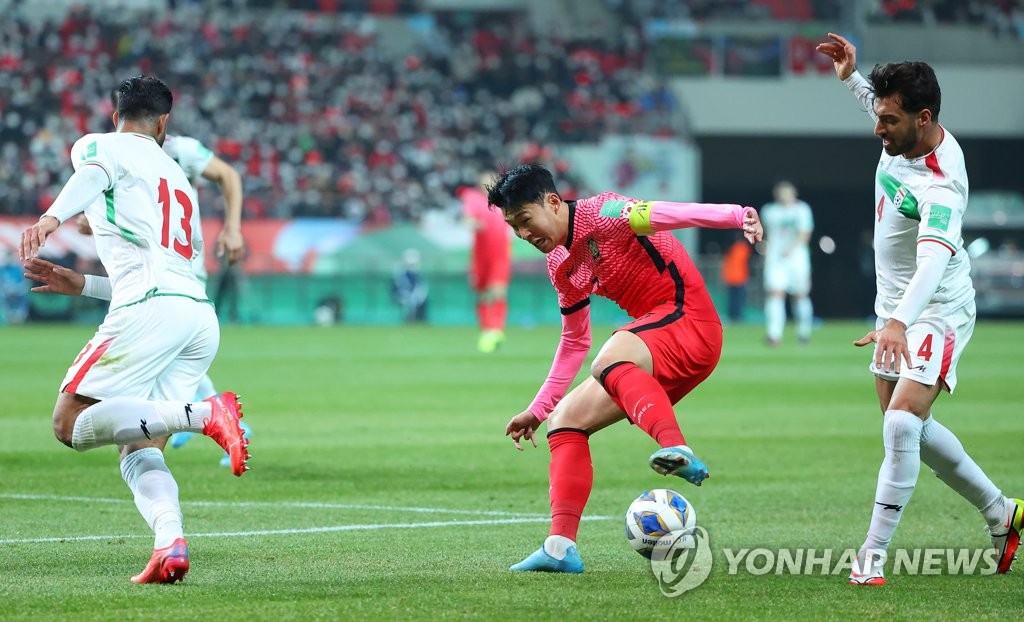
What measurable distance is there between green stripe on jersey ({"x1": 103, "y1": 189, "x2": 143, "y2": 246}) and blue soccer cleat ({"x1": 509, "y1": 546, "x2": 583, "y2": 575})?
2.00 meters

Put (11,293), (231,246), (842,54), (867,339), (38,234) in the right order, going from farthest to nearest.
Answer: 1. (11,293)
2. (231,246)
3. (842,54)
4. (38,234)
5. (867,339)

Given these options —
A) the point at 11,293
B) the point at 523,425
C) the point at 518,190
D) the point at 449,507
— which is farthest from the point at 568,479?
the point at 11,293

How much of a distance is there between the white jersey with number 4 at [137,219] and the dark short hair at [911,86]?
2854 millimetres

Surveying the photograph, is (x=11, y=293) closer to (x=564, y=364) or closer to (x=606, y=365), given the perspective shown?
(x=564, y=364)

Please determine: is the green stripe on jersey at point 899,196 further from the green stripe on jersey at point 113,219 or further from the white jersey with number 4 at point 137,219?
the green stripe on jersey at point 113,219

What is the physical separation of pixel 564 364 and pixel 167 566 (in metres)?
1.90

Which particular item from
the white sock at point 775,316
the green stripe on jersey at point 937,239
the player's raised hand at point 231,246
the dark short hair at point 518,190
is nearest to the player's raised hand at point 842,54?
the green stripe on jersey at point 937,239

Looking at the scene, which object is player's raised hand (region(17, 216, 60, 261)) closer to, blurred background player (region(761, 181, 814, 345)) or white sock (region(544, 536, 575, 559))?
white sock (region(544, 536, 575, 559))

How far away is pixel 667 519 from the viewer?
574 cm

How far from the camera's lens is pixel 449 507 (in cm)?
797

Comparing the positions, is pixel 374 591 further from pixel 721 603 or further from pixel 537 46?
pixel 537 46

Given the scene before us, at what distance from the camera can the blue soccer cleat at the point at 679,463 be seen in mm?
4938

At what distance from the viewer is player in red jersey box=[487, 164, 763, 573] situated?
223 inches

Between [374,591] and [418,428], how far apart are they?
6877 mm
